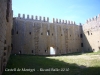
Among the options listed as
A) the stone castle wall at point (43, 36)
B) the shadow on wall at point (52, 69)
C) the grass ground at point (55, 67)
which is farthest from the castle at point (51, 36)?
the shadow on wall at point (52, 69)

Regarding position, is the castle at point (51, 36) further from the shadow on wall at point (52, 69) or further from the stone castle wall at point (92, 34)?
the shadow on wall at point (52, 69)

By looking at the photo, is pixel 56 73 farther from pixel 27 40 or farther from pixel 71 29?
pixel 71 29

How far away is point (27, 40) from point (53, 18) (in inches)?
252

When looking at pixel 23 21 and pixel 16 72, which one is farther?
pixel 23 21

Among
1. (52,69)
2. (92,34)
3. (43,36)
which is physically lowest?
(52,69)

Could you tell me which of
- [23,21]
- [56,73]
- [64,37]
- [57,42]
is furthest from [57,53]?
[56,73]

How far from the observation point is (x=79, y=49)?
25156 mm

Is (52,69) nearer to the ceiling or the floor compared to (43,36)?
nearer to the floor

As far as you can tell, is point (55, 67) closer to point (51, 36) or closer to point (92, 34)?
point (51, 36)

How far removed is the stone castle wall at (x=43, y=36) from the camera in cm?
1975

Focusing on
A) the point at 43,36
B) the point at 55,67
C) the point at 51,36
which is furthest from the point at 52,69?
the point at 51,36

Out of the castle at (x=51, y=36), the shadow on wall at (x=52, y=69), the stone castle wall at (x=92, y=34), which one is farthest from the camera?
the stone castle wall at (x=92, y=34)

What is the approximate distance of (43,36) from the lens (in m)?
21.4

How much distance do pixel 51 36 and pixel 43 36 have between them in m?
1.67
